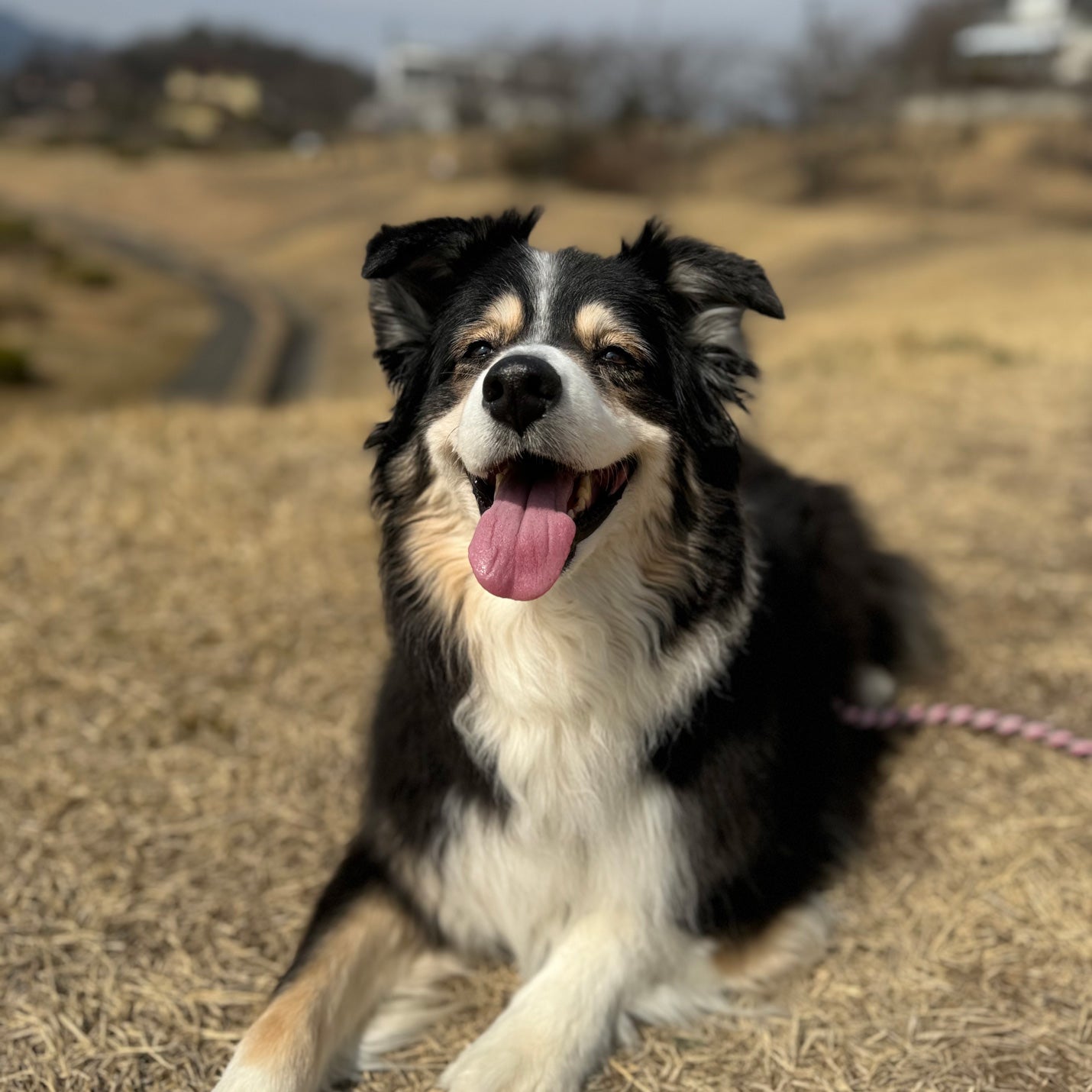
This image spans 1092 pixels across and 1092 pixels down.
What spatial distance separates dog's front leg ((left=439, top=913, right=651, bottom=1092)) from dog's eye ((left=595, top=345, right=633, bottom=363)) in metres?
1.50

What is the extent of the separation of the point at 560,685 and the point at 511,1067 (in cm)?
93

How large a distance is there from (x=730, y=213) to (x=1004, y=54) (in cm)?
3895

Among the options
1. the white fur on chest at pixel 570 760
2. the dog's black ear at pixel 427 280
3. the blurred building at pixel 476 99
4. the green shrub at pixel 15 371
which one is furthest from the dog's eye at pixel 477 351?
the blurred building at pixel 476 99

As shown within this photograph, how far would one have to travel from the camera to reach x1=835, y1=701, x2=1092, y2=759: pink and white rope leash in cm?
407

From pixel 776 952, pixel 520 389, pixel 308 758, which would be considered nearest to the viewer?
pixel 520 389

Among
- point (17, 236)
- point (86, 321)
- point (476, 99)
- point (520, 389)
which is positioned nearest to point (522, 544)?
point (520, 389)

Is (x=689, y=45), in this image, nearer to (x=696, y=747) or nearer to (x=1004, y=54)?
(x=1004, y=54)

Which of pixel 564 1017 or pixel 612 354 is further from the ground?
pixel 612 354

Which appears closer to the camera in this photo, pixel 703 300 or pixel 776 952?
pixel 703 300

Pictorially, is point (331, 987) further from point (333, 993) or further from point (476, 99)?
point (476, 99)

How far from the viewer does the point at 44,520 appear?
6.14 metres

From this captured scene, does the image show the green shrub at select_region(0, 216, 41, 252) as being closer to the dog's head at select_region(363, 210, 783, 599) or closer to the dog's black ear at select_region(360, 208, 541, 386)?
the dog's black ear at select_region(360, 208, 541, 386)

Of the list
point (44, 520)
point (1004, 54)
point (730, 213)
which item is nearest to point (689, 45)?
point (1004, 54)

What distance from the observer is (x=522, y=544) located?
2521 millimetres
